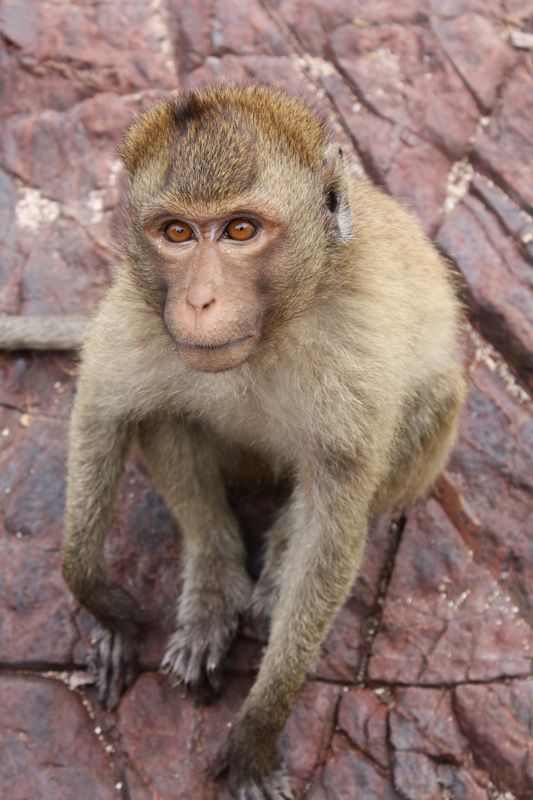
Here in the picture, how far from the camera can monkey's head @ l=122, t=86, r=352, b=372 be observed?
2338 millimetres

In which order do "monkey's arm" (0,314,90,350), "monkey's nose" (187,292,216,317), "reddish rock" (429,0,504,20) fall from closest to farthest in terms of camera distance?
"monkey's nose" (187,292,216,317) → "monkey's arm" (0,314,90,350) → "reddish rock" (429,0,504,20)

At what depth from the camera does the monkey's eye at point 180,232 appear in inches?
96.0

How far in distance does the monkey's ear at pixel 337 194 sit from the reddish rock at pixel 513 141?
230 centimetres

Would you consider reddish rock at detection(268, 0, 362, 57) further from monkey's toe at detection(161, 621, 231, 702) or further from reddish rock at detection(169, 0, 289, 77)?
monkey's toe at detection(161, 621, 231, 702)

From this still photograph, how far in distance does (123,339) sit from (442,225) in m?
2.34

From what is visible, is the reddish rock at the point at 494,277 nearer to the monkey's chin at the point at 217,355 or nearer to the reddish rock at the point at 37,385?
the reddish rock at the point at 37,385

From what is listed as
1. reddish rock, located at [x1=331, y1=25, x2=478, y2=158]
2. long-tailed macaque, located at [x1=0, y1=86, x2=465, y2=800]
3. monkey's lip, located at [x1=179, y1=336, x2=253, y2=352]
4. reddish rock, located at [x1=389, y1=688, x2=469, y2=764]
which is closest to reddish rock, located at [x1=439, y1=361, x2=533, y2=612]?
long-tailed macaque, located at [x1=0, y1=86, x2=465, y2=800]

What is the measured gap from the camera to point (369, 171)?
464 cm

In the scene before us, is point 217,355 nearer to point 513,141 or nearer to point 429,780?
point 429,780

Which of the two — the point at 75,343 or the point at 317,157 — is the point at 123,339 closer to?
the point at 317,157

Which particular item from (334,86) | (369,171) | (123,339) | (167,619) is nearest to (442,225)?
(369,171)

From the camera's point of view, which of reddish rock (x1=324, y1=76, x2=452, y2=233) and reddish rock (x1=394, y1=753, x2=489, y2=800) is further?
reddish rock (x1=324, y1=76, x2=452, y2=233)

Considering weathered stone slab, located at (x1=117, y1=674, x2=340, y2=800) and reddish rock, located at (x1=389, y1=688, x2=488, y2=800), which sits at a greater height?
reddish rock, located at (x1=389, y1=688, x2=488, y2=800)

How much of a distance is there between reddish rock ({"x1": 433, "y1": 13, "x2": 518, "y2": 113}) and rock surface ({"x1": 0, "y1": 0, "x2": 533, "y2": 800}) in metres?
0.01
